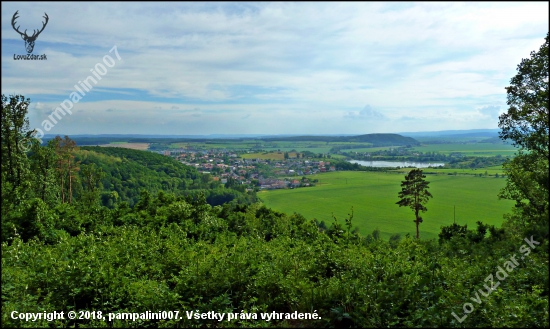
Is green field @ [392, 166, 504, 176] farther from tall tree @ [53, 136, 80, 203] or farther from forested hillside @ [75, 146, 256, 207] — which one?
tall tree @ [53, 136, 80, 203]

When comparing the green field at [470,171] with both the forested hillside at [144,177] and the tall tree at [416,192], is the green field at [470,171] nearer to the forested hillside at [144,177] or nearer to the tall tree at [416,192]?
the forested hillside at [144,177]

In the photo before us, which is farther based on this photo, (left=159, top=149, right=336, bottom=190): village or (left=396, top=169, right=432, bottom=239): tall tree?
(left=159, top=149, right=336, bottom=190): village

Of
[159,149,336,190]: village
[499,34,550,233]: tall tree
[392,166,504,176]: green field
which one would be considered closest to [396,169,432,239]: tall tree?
[499,34,550,233]: tall tree

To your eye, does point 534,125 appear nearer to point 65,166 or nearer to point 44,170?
point 44,170

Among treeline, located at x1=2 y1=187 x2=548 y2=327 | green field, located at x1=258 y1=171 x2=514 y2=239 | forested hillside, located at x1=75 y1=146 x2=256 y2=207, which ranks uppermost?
treeline, located at x1=2 y1=187 x2=548 y2=327

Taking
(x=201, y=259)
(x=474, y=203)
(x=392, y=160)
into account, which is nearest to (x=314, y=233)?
(x=201, y=259)

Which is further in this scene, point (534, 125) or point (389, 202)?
point (389, 202)

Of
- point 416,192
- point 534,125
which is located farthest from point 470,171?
point 534,125
